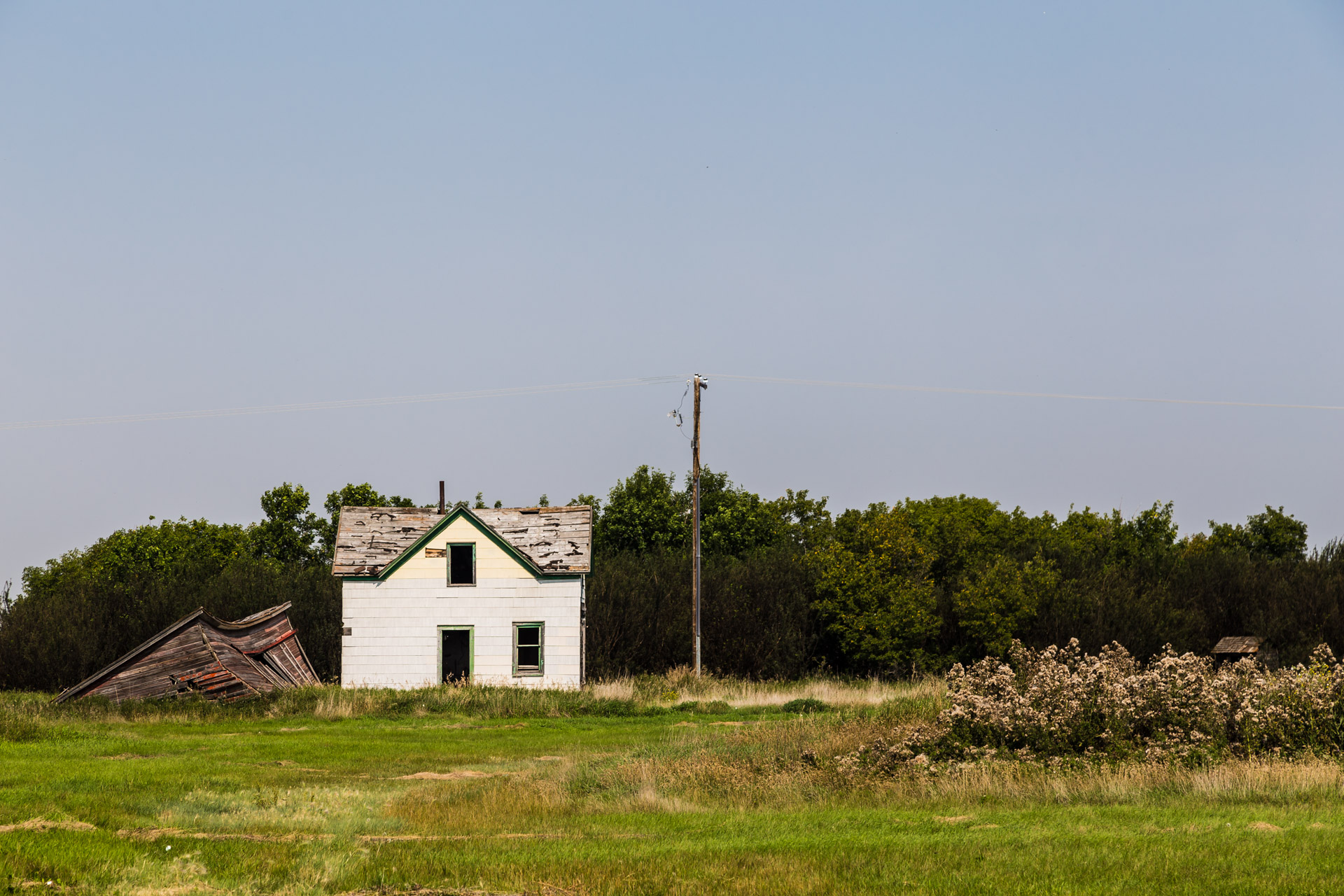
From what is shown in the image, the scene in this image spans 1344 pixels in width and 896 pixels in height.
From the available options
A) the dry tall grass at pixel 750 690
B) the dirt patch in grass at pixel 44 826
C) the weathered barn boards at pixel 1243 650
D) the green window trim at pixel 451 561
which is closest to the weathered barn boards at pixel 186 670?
the green window trim at pixel 451 561

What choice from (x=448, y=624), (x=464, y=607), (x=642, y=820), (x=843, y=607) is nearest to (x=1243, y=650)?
(x=843, y=607)

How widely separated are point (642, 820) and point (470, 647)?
23945mm

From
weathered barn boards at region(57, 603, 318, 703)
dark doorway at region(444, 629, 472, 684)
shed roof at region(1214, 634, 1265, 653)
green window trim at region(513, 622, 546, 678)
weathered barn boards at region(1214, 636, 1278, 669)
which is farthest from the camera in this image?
shed roof at region(1214, 634, 1265, 653)

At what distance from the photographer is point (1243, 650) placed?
41.9 metres

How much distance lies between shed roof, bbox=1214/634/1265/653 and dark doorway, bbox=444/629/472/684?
24806mm

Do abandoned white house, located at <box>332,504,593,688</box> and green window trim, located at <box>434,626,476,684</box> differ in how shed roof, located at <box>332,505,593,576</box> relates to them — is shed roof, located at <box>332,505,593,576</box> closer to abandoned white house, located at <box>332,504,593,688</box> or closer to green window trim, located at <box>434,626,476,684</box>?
abandoned white house, located at <box>332,504,593,688</box>

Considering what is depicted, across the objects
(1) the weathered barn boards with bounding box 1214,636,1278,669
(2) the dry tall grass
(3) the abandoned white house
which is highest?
(3) the abandoned white house

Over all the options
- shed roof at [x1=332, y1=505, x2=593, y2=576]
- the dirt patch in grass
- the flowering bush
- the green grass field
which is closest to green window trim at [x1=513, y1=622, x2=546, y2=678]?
shed roof at [x1=332, y1=505, x2=593, y2=576]

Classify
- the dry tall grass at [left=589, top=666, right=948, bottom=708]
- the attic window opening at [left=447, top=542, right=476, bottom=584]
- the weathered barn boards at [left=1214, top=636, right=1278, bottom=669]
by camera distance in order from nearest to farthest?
1. the dry tall grass at [left=589, top=666, right=948, bottom=708]
2. the attic window opening at [left=447, top=542, right=476, bottom=584]
3. the weathered barn boards at [left=1214, top=636, right=1278, bottom=669]

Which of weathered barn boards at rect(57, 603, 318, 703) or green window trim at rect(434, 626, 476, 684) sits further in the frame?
green window trim at rect(434, 626, 476, 684)

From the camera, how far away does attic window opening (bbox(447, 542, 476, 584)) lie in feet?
124

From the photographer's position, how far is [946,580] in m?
48.9

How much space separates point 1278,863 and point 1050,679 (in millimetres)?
7149

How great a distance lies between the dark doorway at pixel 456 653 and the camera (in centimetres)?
3788
